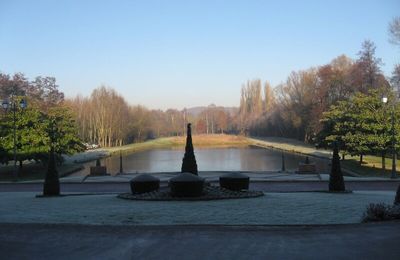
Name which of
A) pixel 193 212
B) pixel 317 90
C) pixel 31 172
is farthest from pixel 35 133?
pixel 317 90

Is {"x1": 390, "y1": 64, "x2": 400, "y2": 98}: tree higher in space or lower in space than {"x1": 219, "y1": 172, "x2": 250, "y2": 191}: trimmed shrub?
higher

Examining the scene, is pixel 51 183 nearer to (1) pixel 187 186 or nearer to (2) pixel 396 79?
(1) pixel 187 186

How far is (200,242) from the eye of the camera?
329 inches

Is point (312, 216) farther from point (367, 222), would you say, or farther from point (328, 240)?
point (328, 240)

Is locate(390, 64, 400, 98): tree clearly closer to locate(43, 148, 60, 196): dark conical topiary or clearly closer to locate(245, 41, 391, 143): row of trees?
locate(245, 41, 391, 143): row of trees

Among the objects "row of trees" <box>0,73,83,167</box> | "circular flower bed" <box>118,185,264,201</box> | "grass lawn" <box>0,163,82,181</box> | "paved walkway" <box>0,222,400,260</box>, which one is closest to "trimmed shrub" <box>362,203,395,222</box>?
"paved walkway" <box>0,222,400,260</box>

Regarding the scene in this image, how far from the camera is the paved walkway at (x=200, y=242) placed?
25.0 ft

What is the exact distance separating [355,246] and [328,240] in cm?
56

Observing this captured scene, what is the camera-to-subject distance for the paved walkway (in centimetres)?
761

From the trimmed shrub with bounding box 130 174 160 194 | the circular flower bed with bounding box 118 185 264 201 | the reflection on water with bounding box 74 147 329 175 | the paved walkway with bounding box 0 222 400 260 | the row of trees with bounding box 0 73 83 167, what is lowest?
the reflection on water with bounding box 74 147 329 175

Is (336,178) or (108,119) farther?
(108,119)

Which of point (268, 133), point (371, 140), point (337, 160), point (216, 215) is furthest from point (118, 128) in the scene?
point (216, 215)

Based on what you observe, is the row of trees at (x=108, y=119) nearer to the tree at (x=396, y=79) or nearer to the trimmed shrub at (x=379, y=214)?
the tree at (x=396, y=79)

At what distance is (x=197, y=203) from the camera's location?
13516 millimetres
